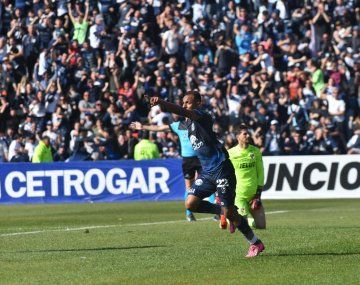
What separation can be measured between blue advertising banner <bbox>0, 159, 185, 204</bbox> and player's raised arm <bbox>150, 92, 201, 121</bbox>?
17001 millimetres

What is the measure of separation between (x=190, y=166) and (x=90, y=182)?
984cm

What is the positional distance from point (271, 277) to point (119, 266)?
2.16 metres

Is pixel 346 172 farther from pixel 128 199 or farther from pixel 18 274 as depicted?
pixel 18 274

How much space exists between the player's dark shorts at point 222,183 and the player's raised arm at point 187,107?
0.90 metres

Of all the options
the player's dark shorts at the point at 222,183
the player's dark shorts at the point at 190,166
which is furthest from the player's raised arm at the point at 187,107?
the player's dark shorts at the point at 190,166

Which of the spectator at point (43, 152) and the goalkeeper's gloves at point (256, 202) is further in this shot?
the spectator at point (43, 152)

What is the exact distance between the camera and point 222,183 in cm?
1381

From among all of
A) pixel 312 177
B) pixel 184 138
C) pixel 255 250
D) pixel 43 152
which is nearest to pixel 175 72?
pixel 43 152

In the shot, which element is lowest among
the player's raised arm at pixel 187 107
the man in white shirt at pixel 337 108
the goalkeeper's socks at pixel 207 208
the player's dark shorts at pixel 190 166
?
the player's dark shorts at pixel 190 166

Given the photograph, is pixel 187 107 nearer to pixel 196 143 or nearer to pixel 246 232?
pixel 196 143

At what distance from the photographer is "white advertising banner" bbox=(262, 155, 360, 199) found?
2917 centimetres

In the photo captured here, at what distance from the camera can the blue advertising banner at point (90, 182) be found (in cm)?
3061

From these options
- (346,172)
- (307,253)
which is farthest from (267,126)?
(307,253)

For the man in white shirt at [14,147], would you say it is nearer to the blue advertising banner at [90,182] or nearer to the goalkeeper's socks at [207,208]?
the blue advertising banner at [90,182]
